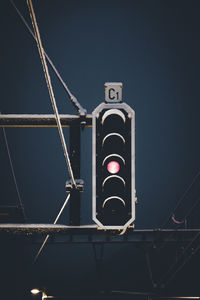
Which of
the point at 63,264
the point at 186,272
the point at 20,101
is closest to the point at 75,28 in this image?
the point at 20,101

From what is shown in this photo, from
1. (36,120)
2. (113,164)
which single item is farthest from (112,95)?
(36,120)

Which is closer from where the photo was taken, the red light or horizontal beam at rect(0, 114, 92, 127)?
the red light

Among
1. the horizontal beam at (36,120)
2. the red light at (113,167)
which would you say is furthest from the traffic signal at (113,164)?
the horizontal beam at (36,120)

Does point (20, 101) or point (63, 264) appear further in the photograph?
point (63, 264)

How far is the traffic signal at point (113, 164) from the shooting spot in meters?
1.19

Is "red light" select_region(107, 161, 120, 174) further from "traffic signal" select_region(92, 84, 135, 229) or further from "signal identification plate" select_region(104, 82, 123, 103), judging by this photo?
"signal identification plate" select_region(104, 82, 123, 103)

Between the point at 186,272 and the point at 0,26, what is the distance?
8075 millimetres

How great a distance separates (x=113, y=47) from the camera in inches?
318

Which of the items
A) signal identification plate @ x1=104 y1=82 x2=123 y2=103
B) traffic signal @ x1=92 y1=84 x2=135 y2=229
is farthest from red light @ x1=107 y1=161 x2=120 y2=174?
signal identification plate @ x1=104 y1=82 x2=123 y2=103

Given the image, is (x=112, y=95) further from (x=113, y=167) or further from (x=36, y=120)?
(x=36, y=120)

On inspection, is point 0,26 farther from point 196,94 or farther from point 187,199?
point 187,199

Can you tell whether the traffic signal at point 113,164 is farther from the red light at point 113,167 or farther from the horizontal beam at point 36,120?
the horizontal beam at point 36,120

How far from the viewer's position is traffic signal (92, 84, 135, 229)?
1192mm

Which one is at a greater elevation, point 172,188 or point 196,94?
point 196,94
